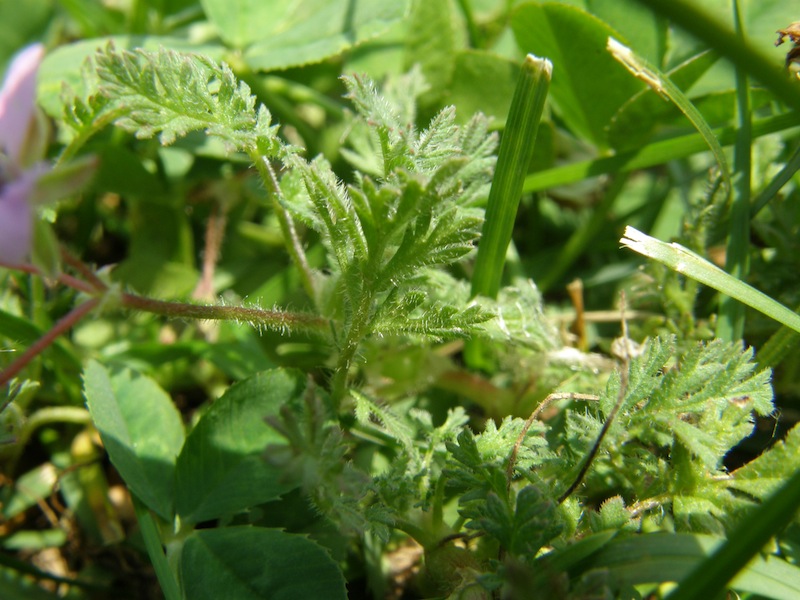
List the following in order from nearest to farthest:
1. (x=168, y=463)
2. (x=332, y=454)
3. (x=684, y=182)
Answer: (x=332, y=454)
(x=168, y=463)
(x=684, y=182)

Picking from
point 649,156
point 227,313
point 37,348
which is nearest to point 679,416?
point 649,156

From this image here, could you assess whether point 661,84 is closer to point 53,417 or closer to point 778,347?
point 778,347

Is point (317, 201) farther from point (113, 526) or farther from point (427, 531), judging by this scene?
point (113, 526)

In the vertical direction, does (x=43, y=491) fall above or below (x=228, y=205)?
below

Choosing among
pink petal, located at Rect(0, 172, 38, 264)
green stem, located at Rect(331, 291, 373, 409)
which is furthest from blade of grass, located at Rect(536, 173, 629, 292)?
pink petal, located at Rect(0, 172, 38, 264)

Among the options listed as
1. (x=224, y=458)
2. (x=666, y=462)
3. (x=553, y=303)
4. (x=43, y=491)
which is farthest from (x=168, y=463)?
(x=553, y=303)

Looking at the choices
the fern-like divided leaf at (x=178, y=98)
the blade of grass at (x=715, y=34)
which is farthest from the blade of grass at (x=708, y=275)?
the fern-like divided leaf at (x=178, y=98)

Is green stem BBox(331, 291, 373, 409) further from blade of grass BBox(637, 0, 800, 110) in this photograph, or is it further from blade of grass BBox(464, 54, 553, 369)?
blade of grass BBox(637, 0, 800, 110)
